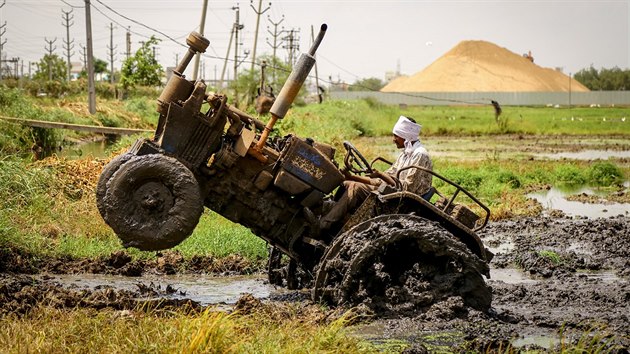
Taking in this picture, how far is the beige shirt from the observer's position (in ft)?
35.2

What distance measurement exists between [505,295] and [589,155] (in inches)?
1016

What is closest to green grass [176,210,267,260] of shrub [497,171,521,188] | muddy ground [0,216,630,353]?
muddy ground [0,216,630,353]

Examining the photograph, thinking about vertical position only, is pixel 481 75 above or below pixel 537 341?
above

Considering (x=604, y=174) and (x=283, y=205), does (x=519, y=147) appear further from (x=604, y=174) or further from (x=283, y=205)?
(x=283, y=205)

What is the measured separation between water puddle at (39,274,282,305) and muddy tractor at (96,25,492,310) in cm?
134

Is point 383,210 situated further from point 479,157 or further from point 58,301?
point 479,157

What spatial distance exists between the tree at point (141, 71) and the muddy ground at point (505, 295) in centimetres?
4428

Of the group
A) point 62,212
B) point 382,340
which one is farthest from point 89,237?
point 382,340

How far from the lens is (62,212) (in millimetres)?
15406

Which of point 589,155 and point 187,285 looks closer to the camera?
point 187,285

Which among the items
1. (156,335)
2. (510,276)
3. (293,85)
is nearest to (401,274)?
(293,85)

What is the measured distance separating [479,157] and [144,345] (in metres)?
28.0

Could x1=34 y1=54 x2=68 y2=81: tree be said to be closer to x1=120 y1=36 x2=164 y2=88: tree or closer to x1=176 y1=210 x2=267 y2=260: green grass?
x1=120 y1=36 x2=164 y2=88: tree

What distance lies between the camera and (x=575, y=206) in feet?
70.3
